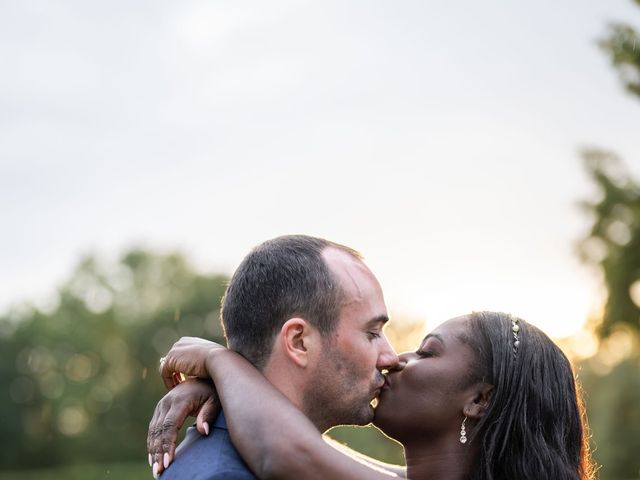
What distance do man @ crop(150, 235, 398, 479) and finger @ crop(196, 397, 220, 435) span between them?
0.12ft

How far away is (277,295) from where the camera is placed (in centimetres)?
421

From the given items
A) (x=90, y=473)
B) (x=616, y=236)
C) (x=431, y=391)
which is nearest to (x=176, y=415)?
(x=431, y=391)

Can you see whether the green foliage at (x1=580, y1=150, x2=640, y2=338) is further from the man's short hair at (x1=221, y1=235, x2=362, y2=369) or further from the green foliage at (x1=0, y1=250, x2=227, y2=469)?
the green foliage at (x1=0, y1=250, x2=227, y2=469)

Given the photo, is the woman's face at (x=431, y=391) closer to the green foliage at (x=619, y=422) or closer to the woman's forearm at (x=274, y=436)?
the woman's forearm at (x=274, y=436)

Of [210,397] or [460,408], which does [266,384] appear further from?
[460,408]

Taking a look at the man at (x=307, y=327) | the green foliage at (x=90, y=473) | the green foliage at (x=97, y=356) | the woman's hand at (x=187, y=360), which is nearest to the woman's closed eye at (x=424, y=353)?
the man at (x=307, y=327)

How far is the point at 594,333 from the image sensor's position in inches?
792

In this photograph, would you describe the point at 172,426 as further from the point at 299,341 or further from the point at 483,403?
the point at 483,403

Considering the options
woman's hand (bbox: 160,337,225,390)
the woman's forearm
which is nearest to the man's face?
the woman's forearm

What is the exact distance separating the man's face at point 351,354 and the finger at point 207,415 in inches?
16.2

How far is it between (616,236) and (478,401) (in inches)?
596

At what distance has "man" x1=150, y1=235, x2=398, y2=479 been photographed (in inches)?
164

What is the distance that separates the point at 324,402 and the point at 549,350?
4.37 feet

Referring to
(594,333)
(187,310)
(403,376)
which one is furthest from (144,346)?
(403,376)
